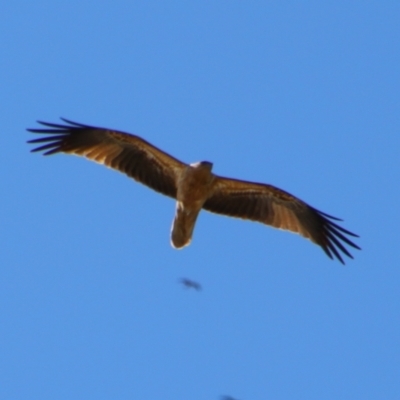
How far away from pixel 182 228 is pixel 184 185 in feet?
2.11

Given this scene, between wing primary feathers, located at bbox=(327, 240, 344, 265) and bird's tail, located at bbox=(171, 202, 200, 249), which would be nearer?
bird's tail, located at bbox=(171, 202, 200, 249)

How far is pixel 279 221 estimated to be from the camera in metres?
21.7

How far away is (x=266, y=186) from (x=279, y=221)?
66 centimetres

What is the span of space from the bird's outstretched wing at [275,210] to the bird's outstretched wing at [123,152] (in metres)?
0.75

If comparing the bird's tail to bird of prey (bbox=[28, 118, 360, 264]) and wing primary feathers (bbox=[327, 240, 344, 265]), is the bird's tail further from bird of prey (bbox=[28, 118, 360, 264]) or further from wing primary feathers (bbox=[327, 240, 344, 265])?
wing primary feathers (bbox=[327, 240, 344, 265])

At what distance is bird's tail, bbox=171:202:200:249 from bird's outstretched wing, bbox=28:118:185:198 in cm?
51

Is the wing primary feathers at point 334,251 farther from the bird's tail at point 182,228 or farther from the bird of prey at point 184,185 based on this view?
the bird's tail at point 182,228

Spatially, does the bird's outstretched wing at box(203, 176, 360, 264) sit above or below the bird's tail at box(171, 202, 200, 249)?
above

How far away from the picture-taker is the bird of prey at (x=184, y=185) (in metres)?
20.5

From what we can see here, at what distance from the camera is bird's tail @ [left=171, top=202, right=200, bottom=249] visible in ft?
66.9

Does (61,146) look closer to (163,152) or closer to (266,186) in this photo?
(163,152)

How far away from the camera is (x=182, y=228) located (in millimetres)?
20406

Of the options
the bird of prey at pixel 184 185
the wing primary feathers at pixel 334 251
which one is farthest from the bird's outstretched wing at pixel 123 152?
the wing primary feathers at pixel 334 251

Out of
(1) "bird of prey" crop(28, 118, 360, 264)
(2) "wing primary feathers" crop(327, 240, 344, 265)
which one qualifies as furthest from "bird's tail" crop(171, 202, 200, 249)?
(2) "wing primary feathers" crop(327, 240, 344, 265)
